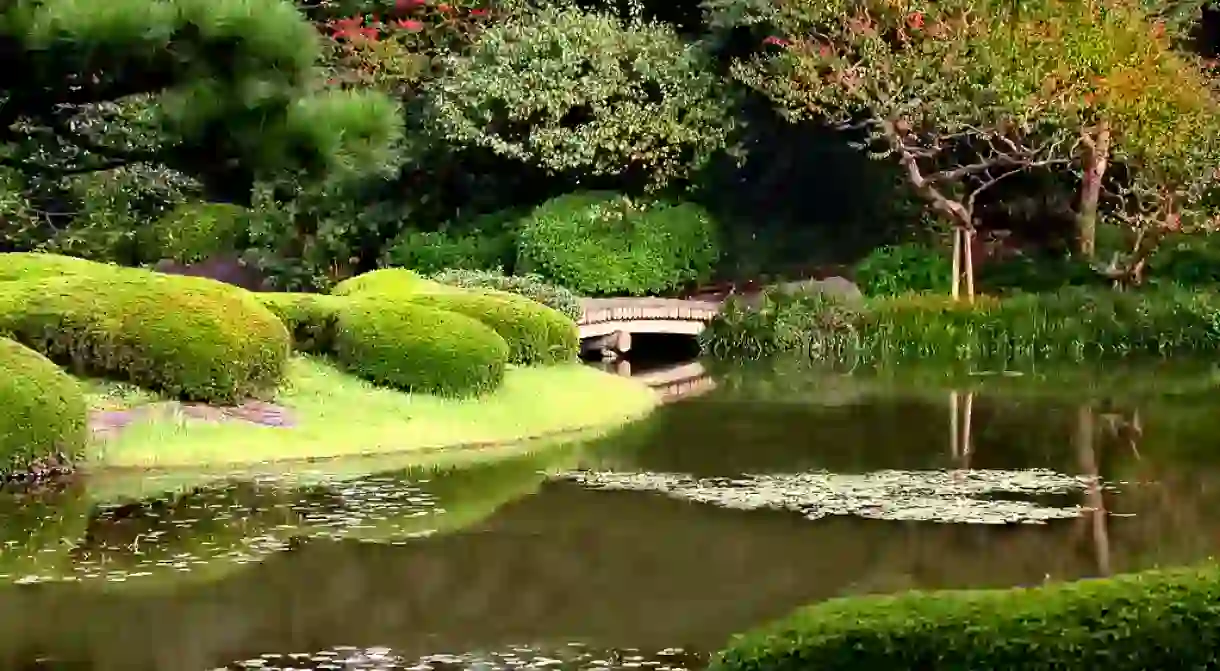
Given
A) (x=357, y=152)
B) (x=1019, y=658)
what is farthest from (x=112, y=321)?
(x=1019, y=658)

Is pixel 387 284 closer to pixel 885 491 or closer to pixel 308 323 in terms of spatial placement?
pixel 308 323

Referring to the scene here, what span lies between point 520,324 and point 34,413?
7041 mm

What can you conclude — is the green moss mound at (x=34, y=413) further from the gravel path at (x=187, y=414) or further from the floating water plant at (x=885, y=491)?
the floating water plant at (x=885, y=491)

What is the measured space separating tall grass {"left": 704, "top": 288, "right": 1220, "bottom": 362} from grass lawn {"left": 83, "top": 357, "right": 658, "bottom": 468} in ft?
24.1

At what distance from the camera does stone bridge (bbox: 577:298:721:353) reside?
2370 centimetres

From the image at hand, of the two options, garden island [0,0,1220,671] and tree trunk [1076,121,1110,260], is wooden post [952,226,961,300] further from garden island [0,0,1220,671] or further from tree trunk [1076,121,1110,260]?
tree trunk [1076,121,1110,260]

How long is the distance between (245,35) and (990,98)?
18923mm

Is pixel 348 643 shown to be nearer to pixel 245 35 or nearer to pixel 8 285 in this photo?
pixel 245 35

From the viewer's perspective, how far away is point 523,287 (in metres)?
23.2

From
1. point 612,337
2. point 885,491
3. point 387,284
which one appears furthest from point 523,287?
point 885,491

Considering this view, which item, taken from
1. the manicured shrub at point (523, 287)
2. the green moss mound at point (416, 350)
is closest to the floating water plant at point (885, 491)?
the green moss mound at point (416, 350)

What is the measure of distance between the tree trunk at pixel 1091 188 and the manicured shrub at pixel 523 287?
8.23 metres

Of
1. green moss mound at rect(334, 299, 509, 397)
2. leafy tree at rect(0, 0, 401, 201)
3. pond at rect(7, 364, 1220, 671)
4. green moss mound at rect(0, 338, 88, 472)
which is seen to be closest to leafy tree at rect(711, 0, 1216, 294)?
pond at rect(7, 364, 1220, 671)

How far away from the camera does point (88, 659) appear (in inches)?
271
